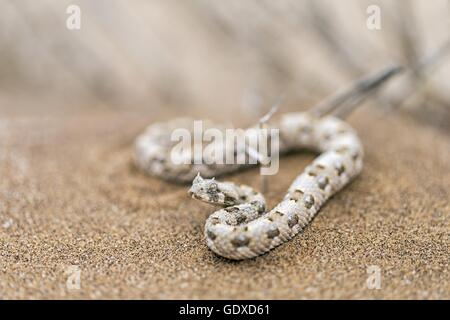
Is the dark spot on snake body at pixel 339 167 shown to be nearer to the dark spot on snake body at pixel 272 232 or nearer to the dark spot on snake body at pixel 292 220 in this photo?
the dark spot on snake body at pixel 292 220

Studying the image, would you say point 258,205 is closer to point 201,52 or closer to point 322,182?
point 322,182

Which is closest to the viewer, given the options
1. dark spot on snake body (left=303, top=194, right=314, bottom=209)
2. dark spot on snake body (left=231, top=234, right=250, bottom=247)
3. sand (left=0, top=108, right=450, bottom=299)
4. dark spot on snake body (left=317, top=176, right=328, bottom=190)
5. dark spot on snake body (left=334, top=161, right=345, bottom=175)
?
sand (left=0, top=108, right=450, bottom=299)

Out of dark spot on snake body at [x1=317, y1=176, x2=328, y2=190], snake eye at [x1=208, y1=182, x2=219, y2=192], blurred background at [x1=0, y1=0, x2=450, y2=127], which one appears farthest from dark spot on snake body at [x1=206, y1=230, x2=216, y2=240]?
blurred background at [x1=0, y1=0, x2=450, y2=127]

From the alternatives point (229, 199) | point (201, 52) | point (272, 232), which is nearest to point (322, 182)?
point (229, 199)

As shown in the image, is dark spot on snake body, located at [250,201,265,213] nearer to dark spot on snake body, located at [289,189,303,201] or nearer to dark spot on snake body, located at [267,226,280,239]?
dark spot on snake body, located at [289,189,303,201]

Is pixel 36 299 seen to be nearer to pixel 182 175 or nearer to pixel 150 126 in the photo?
pixel 182 175

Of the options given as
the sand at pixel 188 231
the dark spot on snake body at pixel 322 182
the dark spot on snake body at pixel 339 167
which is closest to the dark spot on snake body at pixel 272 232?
the sand at pixel 188 231
